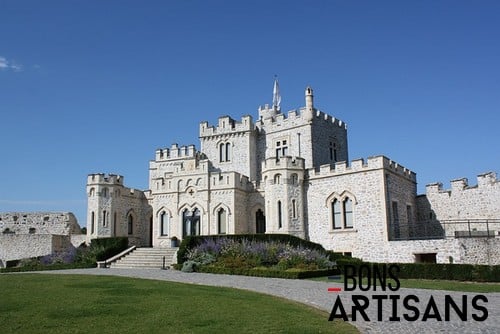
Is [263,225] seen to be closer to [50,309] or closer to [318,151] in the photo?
[318,151]

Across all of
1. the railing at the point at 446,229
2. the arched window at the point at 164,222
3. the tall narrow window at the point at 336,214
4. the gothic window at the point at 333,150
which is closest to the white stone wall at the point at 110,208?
the arched window at the point at 164,222

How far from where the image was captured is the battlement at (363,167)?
29.2 meters

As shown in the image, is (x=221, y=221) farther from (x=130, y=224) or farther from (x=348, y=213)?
(x=348, y=213)

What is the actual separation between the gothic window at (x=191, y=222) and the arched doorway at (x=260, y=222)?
14.9 ft

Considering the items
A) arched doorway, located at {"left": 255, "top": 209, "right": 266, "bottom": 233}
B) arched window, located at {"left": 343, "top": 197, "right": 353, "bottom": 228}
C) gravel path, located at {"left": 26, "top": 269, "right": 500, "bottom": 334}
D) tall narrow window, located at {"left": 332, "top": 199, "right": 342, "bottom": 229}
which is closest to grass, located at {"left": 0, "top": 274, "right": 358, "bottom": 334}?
gravel path, located at {"left": 26, "top": 269, "right": 500, "bottom": 334}

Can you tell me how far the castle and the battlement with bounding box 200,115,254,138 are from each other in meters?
0.10

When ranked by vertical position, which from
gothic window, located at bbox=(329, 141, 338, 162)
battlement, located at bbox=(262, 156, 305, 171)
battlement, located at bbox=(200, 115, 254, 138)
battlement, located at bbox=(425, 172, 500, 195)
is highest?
battlement, located at bbox=(200, 115, 254, 138)

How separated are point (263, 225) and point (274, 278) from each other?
13.8 metres

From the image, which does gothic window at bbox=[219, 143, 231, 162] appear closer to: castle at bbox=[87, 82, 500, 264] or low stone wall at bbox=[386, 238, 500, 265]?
castle at bbox=[87, 82, 500, 264]

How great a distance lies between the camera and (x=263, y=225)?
35656mm

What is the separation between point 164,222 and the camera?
37.7 meters

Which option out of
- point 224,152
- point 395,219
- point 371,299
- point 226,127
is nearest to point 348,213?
point 395,219

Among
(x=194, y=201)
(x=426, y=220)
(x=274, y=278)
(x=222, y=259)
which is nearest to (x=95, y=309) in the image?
(x=274, y=278)

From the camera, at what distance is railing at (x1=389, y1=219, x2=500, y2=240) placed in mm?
28413
